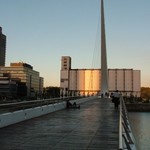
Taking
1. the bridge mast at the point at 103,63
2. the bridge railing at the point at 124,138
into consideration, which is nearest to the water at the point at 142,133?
the bridge mast at the point at 103,63

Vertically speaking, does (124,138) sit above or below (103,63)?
below

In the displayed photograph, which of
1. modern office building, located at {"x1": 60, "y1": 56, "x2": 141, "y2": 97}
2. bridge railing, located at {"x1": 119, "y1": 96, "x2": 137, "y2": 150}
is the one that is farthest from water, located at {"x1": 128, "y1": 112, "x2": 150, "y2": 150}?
modern office building, located at {"x1": 60, "y1": 56, "x2": 141, "y2": 97}

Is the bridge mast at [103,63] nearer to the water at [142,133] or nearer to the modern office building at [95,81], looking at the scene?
the water at [142,133]

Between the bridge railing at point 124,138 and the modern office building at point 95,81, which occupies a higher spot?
the modern office building at point 95,81

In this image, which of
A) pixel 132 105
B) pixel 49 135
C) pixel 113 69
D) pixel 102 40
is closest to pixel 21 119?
pixel 49 135

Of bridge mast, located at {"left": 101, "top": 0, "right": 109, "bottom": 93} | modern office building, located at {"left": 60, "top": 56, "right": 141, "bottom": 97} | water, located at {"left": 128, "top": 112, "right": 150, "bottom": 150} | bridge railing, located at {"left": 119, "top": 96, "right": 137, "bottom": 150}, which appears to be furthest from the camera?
modern office building, located at {"left": 60, "top": 56, "right": 141, "bottom": 97}

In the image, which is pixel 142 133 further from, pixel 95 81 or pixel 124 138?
pixel 95 81

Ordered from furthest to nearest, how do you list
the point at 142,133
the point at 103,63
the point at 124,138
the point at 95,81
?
the point at 95,81 → the point at 103,63 → the point at 142,133 → the point at 124,138

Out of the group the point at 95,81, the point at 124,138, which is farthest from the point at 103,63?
the point at 124,138

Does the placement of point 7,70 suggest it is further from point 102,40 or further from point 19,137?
point 19,137

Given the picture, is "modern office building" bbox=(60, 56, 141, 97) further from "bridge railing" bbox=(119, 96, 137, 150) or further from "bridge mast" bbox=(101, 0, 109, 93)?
"bridge railing" bbox=(119, 96, 137, 150)

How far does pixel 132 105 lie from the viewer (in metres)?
113

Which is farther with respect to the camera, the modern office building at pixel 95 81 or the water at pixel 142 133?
the modern office building at pixel 95 81

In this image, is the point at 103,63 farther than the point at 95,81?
No
